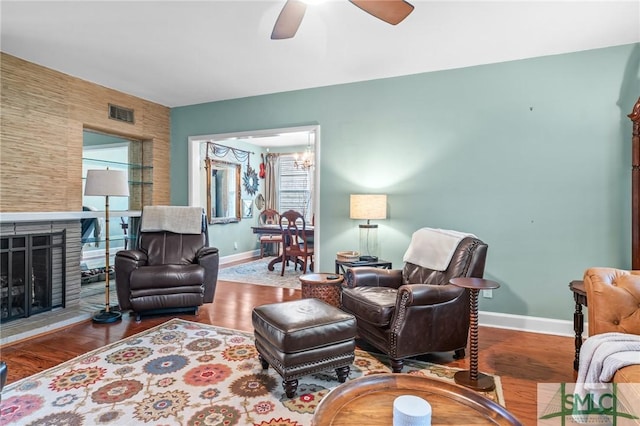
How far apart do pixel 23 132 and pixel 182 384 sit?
3.02 m

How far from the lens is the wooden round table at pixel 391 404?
1.22m

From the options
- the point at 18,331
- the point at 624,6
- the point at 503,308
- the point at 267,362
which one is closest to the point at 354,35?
the point at 624,6

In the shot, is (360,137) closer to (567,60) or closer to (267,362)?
(567,60)

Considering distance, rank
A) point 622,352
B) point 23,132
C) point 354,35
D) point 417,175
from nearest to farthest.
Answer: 1. point 622,352
2. point 354,35
3. point 23,132
4. point 417,175

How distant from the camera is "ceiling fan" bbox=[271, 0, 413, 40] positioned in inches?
79.4

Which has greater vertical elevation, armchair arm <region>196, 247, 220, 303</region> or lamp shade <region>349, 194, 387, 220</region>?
lamp shade <region>349, 194, 387, 220</region>

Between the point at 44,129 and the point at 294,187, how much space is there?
494 centimetres

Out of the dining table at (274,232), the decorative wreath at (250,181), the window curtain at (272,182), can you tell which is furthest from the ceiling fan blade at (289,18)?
the window curtain at (272,182)

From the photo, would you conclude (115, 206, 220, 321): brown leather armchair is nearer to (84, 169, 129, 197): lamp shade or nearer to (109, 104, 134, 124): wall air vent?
(84, 169, 129, 197): lamp shade

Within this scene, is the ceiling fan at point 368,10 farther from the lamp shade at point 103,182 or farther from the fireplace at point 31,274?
the fireplace at point 31,274

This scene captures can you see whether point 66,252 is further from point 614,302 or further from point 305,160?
point 614,302

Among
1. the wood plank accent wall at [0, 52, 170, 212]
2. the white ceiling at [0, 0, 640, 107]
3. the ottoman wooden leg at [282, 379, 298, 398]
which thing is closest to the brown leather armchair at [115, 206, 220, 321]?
the wood plank accent wall at [0, 52, 170, 212]

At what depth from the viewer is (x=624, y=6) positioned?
248 centimetres
